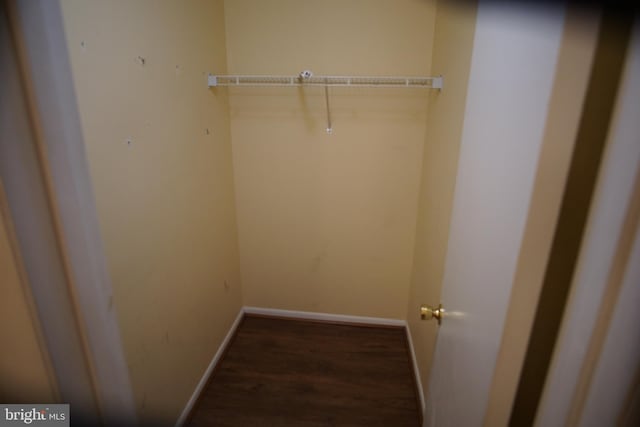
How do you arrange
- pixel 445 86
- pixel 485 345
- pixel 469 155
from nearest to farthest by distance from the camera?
pixel 485 345
pixel 469 155
pixel 445 86

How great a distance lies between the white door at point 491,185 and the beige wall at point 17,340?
686 mm

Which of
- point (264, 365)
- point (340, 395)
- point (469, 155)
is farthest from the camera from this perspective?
point (264, 365)

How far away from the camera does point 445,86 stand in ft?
4.94

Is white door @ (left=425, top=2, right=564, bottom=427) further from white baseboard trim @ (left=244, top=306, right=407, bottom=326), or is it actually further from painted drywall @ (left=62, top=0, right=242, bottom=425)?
white baseboard trim @ (left=244, top=306, right=407, bottom=326)

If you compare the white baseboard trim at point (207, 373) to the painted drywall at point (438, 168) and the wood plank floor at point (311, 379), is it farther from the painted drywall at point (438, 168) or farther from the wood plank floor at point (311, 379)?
the painted drywall at point (438, 168)

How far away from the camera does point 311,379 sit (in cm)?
183

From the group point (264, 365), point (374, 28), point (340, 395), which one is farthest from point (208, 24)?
point (340, 395)

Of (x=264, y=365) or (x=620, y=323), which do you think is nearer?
(x=620, y=323)

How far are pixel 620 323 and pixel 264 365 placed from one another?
6.49 ft

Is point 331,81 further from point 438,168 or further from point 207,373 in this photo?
point 207,373

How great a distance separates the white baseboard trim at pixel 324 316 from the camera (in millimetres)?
2307

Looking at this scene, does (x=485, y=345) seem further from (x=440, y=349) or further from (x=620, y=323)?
(x=440, y=349)

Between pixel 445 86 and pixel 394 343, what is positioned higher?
pixel 445 86

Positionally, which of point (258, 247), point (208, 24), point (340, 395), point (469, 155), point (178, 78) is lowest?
point (340, 395)
